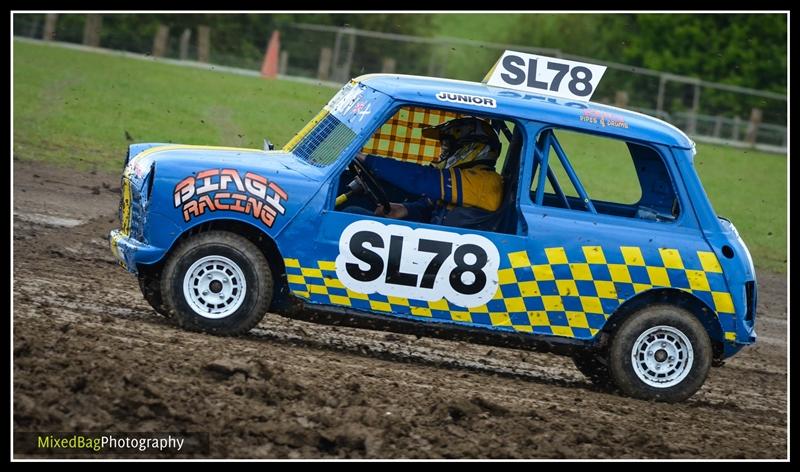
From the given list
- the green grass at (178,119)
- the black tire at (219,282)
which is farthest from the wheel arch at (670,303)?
the green grass at (178,119)

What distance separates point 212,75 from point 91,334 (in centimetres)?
2232

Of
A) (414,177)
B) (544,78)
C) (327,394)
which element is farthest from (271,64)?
(327,394)

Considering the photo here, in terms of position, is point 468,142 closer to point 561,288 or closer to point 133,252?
point 561,288

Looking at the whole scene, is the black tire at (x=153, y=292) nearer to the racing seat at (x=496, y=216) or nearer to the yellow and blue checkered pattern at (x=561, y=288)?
the yellow and blue checkered pattern at (x=561, y=288)

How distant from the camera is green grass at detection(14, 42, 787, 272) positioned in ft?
65.0

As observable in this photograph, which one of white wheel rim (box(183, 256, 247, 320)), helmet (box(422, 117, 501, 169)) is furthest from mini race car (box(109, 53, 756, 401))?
helmet (box(422, 117, 501, 169))

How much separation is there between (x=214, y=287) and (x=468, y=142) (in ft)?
6.71

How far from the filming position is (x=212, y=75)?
29484mm

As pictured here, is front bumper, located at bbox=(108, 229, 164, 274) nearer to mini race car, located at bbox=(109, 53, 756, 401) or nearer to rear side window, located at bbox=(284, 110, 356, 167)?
mini race car, located at bbox=(109, 53, 756, 401)

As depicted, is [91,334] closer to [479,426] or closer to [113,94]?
[479,426]

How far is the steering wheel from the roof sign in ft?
3.61

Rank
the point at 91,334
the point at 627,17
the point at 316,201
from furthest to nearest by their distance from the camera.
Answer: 1. the point at 627,17
2. the point at 316,201
3. the point at 91,334

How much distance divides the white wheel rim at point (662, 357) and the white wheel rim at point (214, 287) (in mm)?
2670

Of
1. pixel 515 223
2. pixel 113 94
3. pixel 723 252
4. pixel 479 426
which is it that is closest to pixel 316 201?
pixel 515 223
